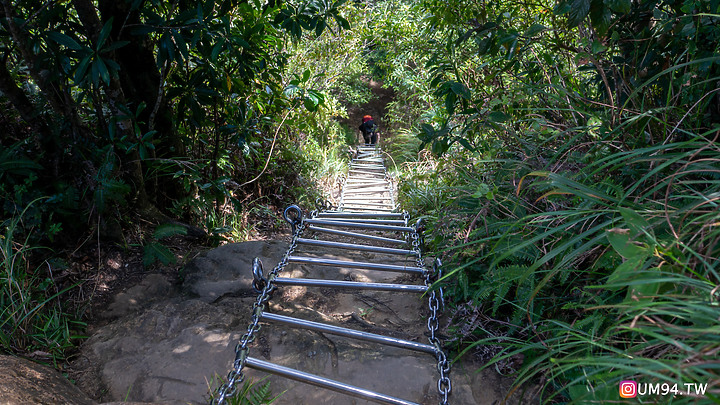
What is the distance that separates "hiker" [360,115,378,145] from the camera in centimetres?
1159

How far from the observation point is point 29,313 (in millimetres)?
1819

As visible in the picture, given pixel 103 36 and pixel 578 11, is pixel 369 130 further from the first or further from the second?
pixel 578 11

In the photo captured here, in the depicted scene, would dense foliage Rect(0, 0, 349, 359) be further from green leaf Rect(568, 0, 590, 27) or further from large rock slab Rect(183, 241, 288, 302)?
green leaf Rect(568, 0, 590, 27)

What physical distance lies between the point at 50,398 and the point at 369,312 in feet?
4.78

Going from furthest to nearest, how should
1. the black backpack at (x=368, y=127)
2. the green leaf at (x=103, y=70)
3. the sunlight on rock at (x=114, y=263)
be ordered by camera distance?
the black backpack at (x=368, y=127), the sunlight on rock at (x=114, y=263), the green leaf at (x=103, y=70)

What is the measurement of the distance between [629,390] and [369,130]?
11.1 m

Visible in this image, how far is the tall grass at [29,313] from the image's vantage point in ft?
5.88

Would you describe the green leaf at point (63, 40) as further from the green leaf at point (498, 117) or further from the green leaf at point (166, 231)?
the green leaf at point (498, 117)

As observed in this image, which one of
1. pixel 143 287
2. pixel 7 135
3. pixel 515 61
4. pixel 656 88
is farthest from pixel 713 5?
pixel 7 135

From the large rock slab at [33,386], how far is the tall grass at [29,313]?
0.29 meters

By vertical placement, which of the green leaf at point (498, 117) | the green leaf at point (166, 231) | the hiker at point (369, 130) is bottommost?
the hiker at point (369, 130)

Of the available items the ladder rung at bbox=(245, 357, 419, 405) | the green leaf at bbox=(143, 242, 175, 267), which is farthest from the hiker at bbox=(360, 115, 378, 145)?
the ladder rung at bbox=(245, 357, 419, 405)

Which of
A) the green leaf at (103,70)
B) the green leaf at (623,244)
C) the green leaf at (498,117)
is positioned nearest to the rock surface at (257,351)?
the green leaf at (623,244)

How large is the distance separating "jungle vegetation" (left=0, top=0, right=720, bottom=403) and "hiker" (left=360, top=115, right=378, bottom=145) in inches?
303
